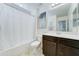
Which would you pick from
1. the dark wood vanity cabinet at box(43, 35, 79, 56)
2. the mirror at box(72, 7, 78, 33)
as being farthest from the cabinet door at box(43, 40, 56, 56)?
the mirror at box(72, 7, 78, 33)

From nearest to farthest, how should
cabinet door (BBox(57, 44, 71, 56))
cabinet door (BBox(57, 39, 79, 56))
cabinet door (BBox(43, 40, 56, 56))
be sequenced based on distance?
cabinet door (BBox(57, 39, 79, 56)) < cabinet door (BBox(57, 44, 71, 56)) < cabinet door (BBox(43, 40, 56, 56))

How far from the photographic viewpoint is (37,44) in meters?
2.37

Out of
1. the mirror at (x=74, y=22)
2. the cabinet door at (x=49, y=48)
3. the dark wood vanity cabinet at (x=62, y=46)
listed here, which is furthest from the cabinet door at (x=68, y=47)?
the mirror at (x=74, y=22)

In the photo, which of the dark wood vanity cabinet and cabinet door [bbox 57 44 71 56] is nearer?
the dark wood vanity cabinet

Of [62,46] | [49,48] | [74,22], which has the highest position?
[74,22]

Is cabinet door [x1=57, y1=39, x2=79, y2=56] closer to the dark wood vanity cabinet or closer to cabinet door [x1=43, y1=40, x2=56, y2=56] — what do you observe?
the dark wood vanity cabinet

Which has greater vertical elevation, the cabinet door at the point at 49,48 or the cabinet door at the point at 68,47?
the cabinet door at the point at 68,47

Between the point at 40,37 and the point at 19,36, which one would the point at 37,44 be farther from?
the point at 19,36

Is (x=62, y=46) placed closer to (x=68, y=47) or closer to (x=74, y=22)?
(x=68, y=47)

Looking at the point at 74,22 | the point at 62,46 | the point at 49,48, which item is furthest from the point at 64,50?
the point at 74,22

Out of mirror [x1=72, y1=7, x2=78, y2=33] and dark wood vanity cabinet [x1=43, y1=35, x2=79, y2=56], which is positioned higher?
mirror [x1=72, y1=7, x2=78, y2=33]

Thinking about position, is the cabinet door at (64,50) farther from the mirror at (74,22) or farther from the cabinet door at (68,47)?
the mirror at (74,22)

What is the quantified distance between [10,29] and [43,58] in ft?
3.46

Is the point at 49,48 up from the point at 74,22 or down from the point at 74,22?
down
